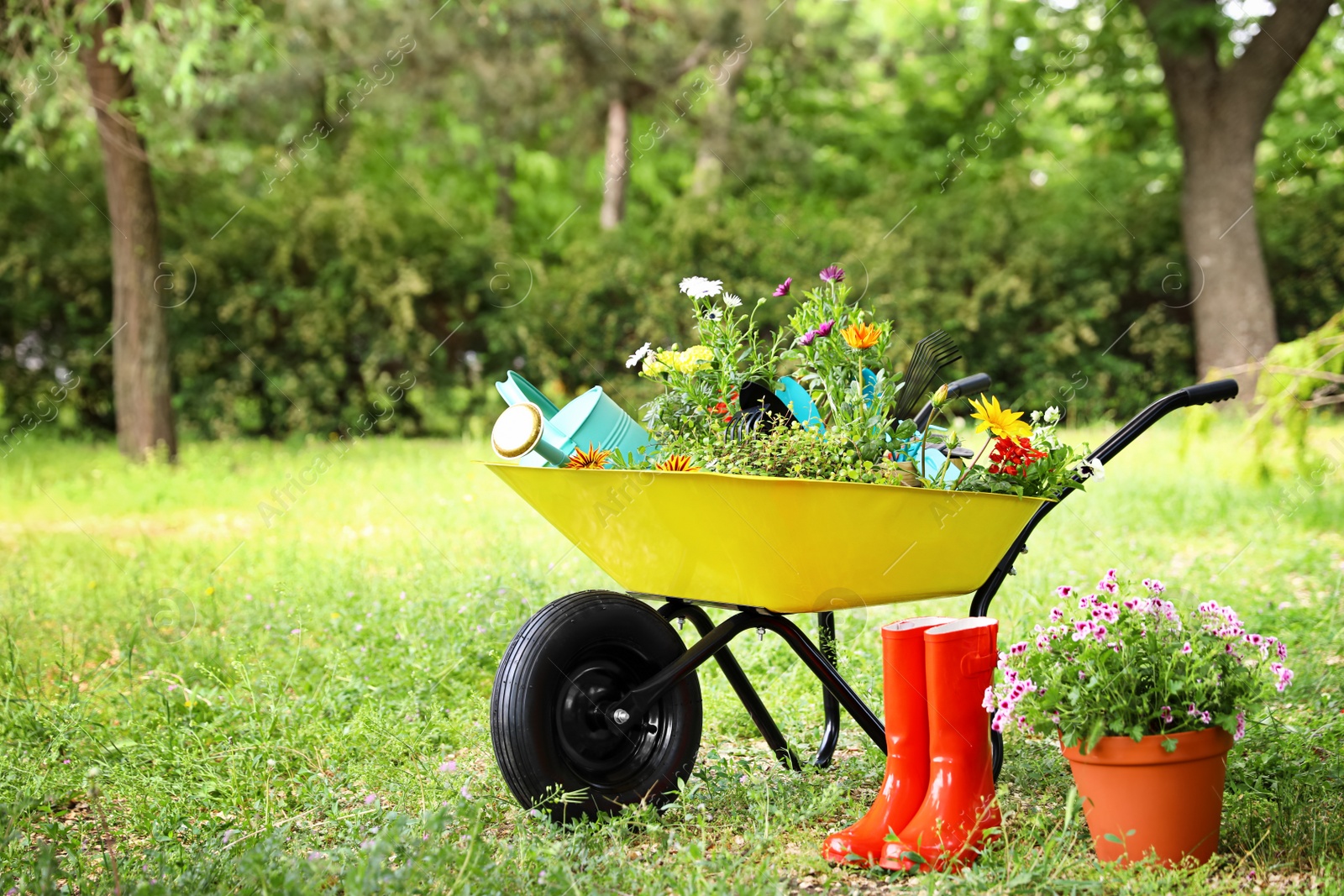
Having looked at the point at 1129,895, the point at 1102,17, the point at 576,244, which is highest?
the point at 1102,17

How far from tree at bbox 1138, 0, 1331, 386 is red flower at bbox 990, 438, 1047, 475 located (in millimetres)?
8013

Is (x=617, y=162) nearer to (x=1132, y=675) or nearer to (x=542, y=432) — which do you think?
(x=542, y=432)

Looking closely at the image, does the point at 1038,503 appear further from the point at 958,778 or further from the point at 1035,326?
the point at 1035,326

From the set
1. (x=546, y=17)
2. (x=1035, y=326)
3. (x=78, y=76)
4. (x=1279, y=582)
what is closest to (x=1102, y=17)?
(x=1035, y=326)

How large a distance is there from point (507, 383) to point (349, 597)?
6.32ft

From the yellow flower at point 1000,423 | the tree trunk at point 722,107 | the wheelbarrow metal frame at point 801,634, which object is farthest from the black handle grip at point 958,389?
the tree trunk at point 722,107

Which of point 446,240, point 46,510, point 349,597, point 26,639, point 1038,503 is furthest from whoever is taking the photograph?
point 446,240

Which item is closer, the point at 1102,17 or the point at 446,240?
the point at 446,240

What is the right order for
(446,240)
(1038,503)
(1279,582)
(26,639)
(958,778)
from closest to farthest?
1. (958,778)
2. (1038,503)
3. (26,639)
4. (1279,582)
5. (446,240)

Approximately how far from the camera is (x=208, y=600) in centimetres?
425

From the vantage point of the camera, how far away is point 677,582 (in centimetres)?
237

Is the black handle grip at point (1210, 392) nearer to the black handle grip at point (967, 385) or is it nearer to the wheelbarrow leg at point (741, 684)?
the black handle grip at point (967, 385)

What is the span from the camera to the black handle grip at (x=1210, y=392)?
242cm

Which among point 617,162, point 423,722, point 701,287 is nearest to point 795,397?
point 701,287
